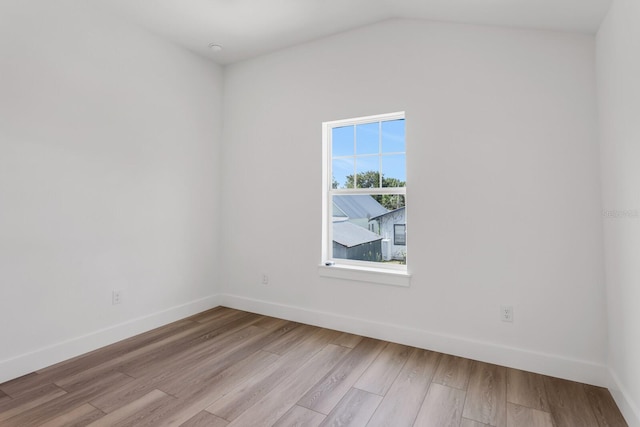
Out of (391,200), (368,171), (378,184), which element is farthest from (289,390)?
(368,171)

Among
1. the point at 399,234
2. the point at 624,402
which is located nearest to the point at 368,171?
the point at 399,234

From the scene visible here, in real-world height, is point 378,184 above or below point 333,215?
above

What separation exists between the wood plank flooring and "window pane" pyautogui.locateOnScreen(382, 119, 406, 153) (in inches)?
69.6

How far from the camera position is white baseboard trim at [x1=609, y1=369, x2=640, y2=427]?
166 centimetres

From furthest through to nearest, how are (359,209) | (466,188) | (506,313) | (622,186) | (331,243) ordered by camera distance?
(331,243), (359,209), (466,188), (506,313), (622,186)

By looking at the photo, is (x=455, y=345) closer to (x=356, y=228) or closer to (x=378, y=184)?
(x=356, y=228)

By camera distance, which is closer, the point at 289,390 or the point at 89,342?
the point at 289,390

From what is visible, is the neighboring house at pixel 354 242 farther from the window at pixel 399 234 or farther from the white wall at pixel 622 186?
the white wall at pixel 622 186

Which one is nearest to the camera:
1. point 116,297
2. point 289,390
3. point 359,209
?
point 289,390

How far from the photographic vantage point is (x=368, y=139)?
3133mm

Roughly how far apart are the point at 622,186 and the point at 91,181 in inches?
146

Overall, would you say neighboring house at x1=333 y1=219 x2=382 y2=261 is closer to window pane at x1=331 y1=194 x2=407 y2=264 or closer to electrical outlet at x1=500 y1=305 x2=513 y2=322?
window pane at x1=331 y1=194 x2=407 y2=264

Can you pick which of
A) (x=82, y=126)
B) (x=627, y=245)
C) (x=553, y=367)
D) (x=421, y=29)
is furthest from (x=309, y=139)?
(x=553, y=367)

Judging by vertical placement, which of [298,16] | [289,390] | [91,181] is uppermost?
[298,16]
